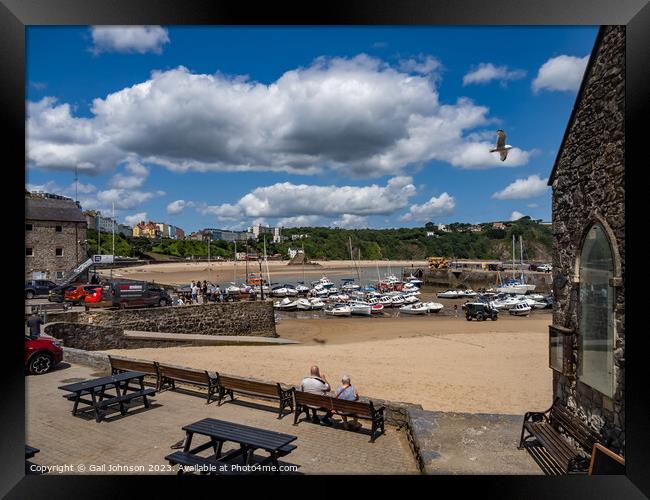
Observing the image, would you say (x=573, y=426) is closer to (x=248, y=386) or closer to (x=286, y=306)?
(x=248, y=386)

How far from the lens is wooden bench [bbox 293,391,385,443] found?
5.83 m

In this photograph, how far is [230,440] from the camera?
4.57 meters

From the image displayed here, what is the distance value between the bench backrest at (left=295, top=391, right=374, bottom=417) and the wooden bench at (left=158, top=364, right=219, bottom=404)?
68.2 inches

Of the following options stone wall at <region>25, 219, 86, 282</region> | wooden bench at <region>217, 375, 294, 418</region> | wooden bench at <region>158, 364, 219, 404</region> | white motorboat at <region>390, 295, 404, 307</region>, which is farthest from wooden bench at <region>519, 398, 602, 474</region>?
white motorboat at <region>390, 295, 404, 307</region>

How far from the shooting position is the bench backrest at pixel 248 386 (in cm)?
674

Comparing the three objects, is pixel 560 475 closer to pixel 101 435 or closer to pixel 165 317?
pixel 101 435

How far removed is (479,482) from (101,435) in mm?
4398

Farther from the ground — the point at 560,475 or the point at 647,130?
the point at 647,130

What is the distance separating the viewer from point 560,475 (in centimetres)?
426

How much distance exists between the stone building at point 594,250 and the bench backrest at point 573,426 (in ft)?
0.31

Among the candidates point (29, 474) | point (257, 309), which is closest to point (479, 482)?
point (29, 474)

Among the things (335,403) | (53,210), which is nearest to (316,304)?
(53,210)

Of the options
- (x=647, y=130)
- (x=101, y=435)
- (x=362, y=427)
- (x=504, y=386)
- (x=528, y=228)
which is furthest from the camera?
(x=528, y=228)

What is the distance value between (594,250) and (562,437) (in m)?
2.14
